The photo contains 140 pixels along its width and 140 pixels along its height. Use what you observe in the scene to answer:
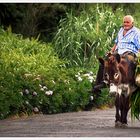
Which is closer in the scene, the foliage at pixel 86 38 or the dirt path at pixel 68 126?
the dirt path at pixel 68 126

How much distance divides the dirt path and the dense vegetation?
376 mm

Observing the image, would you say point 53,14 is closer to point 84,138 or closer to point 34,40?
point 34,40

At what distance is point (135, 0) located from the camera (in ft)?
37.3

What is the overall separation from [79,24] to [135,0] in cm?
397

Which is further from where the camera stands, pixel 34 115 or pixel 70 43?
pixel 70 43

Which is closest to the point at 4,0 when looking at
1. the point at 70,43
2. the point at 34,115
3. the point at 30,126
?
the point at 30,126

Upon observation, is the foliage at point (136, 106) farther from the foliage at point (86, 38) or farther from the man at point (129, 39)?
the foliage at point (86, 38)

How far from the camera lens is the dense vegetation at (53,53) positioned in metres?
12.6

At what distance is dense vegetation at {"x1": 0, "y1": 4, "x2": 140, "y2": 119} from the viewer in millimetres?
12594

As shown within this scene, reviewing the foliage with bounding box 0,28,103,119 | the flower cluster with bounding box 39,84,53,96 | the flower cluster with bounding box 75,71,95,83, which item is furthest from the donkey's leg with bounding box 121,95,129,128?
the flower cluster with bounding box 75,71,95,83

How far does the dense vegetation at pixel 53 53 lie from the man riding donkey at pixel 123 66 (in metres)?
1.97

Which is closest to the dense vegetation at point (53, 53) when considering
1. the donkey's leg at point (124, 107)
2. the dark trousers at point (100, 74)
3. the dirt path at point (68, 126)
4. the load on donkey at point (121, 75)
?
the dirt path at point (68, 126)

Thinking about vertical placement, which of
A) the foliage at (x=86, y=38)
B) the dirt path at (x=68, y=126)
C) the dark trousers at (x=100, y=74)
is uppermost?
the foliage at (x=86, y=38)

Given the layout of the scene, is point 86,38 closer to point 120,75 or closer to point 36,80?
point 36,80
